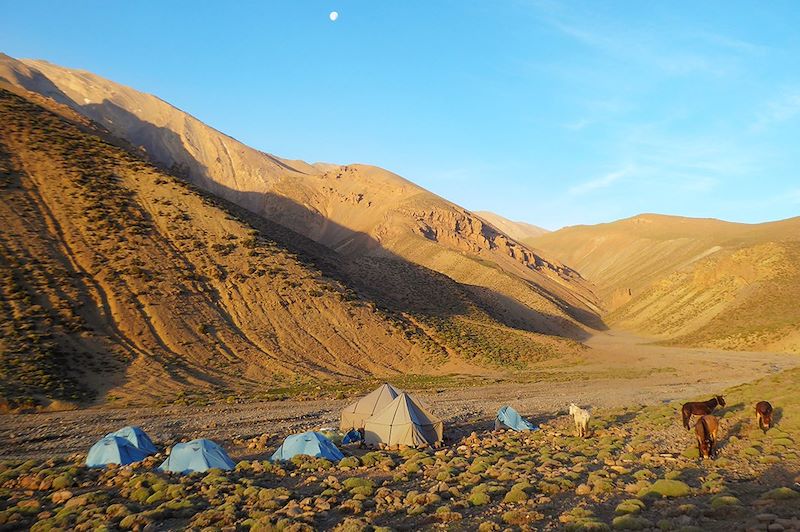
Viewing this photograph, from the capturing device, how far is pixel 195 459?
15.7 m

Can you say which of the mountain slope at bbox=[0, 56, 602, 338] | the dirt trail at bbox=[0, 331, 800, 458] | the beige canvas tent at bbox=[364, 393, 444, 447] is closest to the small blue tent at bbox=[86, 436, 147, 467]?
the dirt trail at bbox=[0, 331, 800, 458]

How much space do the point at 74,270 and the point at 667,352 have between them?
6150 centimetres

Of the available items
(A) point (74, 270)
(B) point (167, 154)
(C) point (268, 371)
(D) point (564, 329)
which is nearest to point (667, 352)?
(D) point (564, 329)

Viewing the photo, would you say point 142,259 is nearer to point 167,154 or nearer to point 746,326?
point 746,326

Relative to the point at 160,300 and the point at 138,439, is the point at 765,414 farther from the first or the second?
the point at 160,300

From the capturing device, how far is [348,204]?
388 feet

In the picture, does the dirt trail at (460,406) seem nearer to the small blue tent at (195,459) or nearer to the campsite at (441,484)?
the campsite at (441,484)

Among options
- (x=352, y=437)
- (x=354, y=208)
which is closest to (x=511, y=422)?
(x=352, y=437)

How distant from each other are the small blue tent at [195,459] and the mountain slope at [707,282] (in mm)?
60106

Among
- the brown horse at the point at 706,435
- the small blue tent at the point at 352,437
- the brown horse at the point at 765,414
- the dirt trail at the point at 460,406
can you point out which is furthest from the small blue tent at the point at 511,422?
the brown horse at the point at 765,414

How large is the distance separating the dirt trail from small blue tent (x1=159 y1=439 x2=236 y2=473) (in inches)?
110

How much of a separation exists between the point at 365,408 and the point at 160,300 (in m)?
28.5

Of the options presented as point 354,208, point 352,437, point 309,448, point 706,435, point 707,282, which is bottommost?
point 352,437

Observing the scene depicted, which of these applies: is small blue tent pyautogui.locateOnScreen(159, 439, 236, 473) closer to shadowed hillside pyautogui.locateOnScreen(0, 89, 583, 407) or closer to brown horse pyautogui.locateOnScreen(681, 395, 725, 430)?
shadowed hillside pyautogui.locateOnScreen(0, 89, 583, 407)
